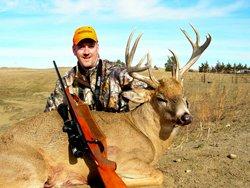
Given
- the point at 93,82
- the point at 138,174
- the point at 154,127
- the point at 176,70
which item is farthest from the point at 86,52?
the point at 138,174

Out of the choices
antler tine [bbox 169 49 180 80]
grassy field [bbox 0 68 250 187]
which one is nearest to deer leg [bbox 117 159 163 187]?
grassy field [bbox 0 68 250 187]

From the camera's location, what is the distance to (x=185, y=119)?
642 cm

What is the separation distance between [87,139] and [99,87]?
2.12 metres

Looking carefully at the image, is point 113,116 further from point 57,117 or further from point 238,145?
point 238,145

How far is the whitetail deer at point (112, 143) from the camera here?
19.9ft

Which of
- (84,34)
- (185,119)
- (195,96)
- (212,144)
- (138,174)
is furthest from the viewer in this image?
(195,96)

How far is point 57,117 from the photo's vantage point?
668 cm

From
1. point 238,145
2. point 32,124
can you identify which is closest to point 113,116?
point 32,124

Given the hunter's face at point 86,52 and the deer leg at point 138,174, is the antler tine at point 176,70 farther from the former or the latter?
the deer leg at point 138,174

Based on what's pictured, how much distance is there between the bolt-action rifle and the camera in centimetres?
573

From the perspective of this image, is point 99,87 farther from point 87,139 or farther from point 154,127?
point 87,139

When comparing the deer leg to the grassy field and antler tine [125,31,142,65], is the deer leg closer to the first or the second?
the grassy field

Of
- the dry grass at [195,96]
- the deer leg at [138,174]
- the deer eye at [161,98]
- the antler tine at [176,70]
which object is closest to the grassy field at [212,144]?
the dry grass at [195,96]

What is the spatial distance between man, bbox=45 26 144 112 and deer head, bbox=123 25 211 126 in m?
0.68
